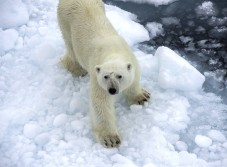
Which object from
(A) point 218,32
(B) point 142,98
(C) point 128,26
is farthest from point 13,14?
(A) point 218,32

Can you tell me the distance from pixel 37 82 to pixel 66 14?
0.60 m

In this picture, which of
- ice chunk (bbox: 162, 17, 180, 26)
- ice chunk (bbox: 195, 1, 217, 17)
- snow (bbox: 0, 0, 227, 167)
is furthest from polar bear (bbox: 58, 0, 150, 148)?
ice chunk (bbox: 195, 1, 217, 17)

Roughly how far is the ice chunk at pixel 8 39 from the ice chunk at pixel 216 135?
1923 millimetres

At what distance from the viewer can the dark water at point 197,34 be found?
342 centimetres

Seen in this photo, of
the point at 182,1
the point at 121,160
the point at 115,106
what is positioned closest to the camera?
the point at 121,160

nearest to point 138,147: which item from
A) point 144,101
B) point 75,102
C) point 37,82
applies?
point 144,101

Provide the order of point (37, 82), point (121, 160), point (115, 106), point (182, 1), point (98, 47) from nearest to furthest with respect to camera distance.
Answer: point (121, 160), point (98, 47), point (115, 106), point (37, 82), point (182, 1)

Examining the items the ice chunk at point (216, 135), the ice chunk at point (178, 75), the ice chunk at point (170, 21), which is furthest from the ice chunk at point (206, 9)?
the ice chunk at point (216, 135)

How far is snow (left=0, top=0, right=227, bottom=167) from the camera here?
2.84m

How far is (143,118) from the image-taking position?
307cm

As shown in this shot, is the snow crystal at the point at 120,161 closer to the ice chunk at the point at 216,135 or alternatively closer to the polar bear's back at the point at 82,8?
the ice chunk at the point at 216,135

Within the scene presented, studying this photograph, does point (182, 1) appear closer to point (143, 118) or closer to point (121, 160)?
point (143, 118)

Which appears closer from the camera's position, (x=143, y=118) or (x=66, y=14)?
(x=143, y=118)

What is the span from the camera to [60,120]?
3.12 metres
